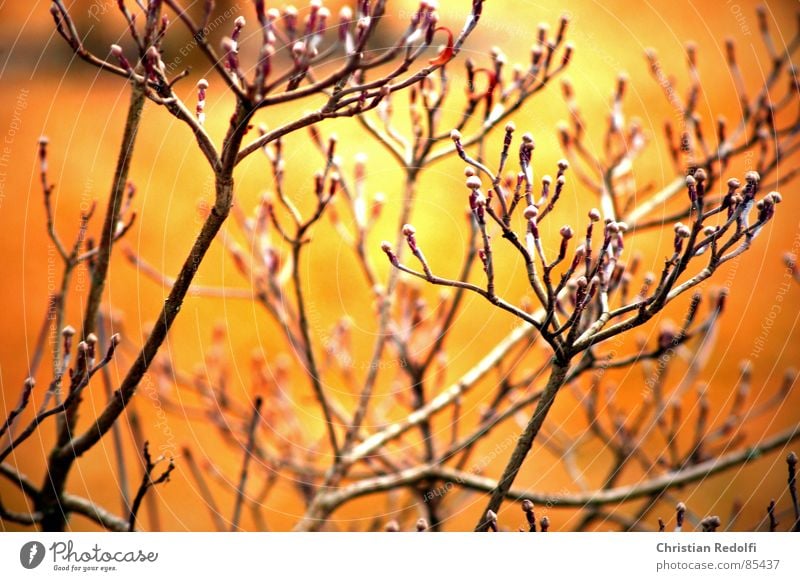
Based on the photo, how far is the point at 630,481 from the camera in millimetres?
1133

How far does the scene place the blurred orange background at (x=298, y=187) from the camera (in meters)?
0.92

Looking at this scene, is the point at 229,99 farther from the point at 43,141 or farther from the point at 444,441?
the point at 444,441
